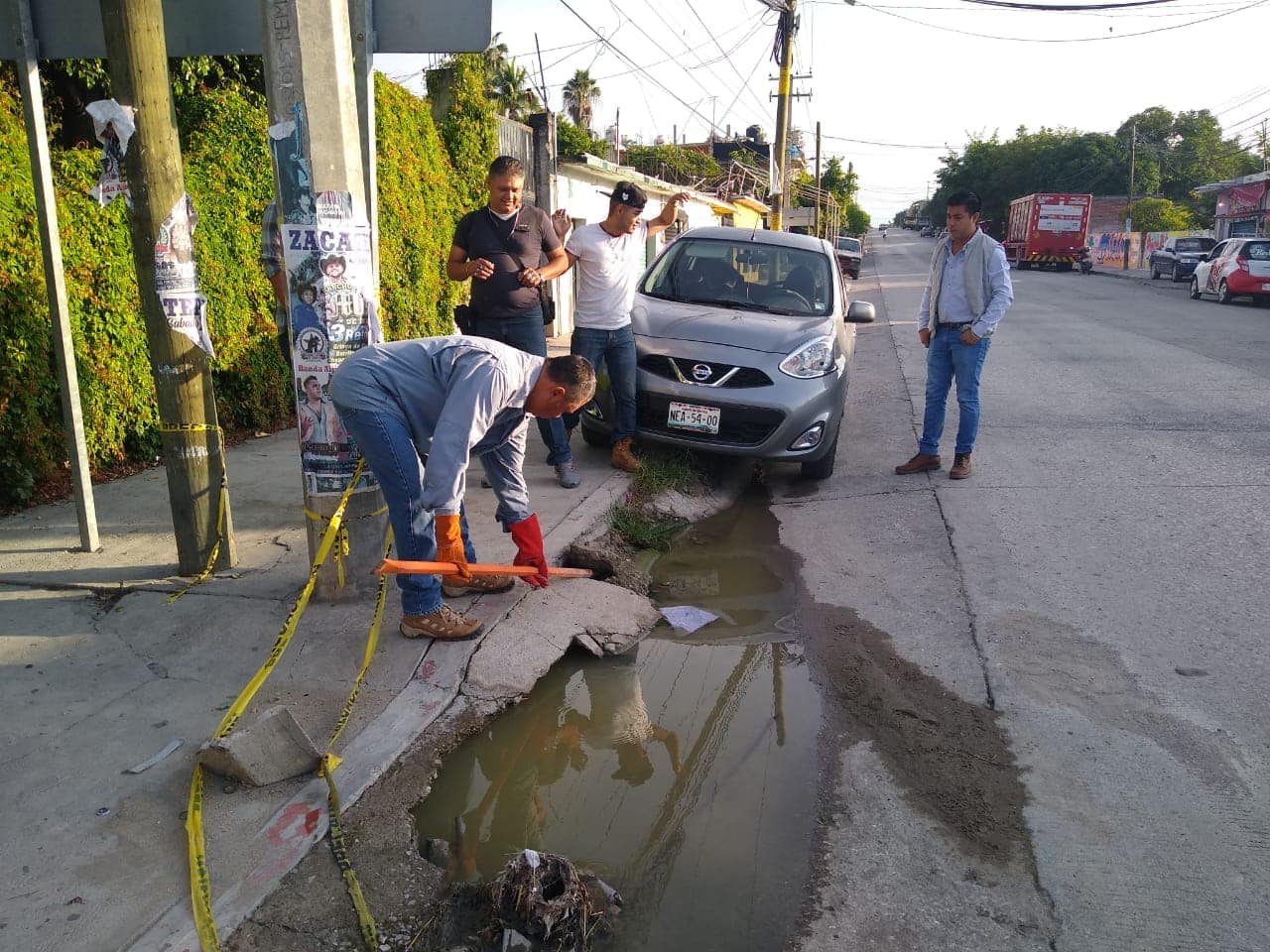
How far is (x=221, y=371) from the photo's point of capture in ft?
24.1

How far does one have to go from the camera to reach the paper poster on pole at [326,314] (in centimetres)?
387

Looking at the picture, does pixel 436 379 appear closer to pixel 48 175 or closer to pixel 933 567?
pixel 48 175

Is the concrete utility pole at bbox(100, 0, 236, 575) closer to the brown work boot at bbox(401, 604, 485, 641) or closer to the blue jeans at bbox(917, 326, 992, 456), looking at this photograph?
the brown work boot at bbox(401, 604, 485, 641)

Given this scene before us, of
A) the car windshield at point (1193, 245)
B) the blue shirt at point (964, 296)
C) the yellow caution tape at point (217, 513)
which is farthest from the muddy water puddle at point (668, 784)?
the car windshield at point (1193, 245)

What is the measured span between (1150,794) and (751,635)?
179cm

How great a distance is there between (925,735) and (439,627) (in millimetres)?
1948

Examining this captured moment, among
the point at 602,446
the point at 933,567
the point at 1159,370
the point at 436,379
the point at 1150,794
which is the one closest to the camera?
the point at 1150,794

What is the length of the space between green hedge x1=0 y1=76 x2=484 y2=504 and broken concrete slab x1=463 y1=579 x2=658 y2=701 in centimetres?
335

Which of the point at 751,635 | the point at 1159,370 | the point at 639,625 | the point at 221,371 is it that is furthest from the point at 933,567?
the point at 1159,370

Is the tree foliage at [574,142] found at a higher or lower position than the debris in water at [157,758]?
higher

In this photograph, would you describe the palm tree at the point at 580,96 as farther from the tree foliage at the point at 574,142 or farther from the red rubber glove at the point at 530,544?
the red rubber glove at the point at 530,544

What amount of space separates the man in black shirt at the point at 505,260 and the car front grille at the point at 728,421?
3.41ft

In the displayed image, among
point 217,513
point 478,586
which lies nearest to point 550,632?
point 478,586

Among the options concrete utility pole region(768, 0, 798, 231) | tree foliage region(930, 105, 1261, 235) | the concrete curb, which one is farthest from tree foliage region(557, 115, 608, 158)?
tree foliage region(930, 105, 1261, 235)
